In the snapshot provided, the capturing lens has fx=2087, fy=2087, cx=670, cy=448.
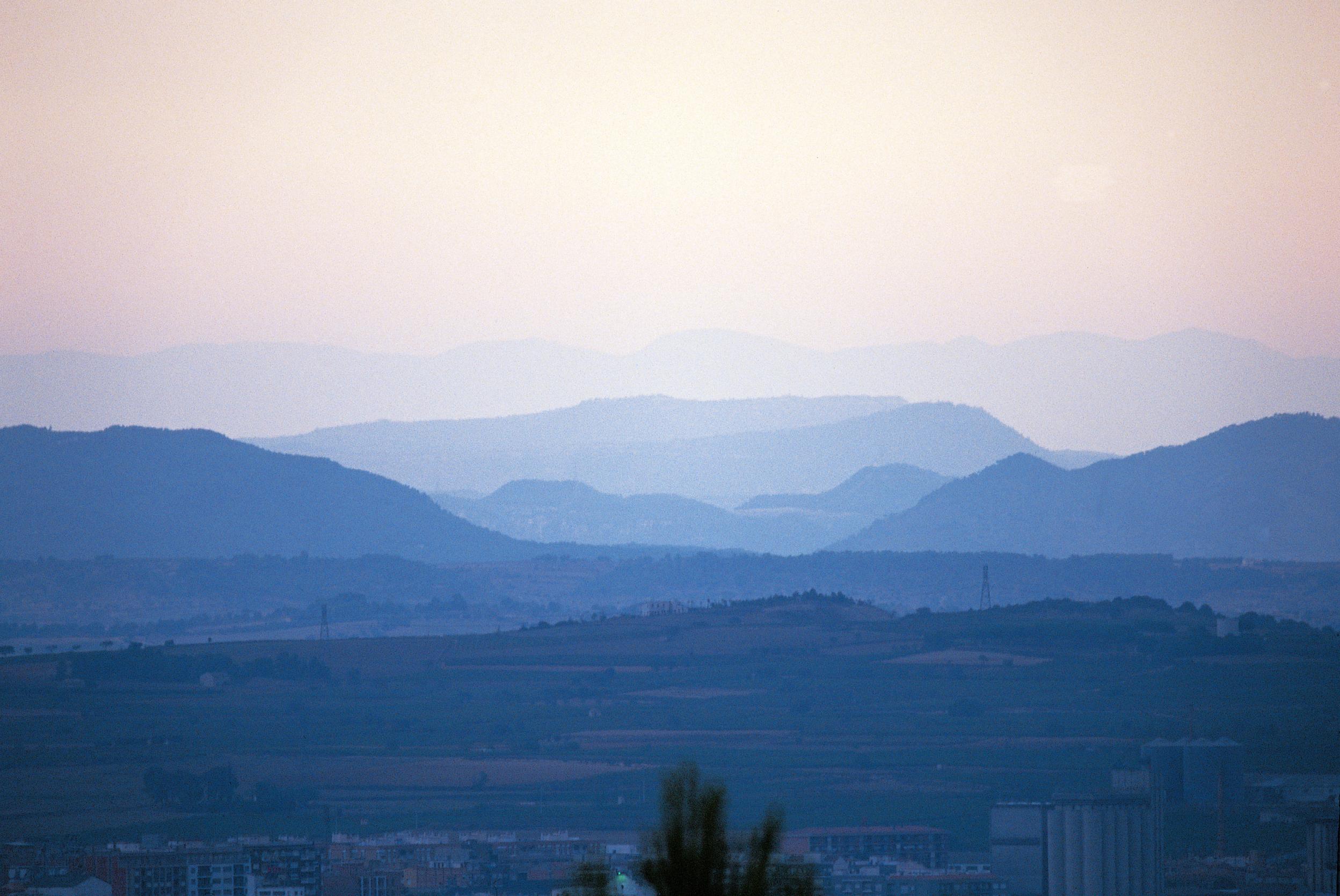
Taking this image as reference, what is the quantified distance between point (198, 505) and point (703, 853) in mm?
147717

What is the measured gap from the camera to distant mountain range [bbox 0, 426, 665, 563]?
148250mm

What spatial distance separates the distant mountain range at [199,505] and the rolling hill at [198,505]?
0.33 feet

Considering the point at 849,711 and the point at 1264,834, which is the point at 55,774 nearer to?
the point at 849,711

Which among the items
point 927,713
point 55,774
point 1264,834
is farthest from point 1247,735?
point 55,774

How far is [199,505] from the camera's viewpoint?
520 ft

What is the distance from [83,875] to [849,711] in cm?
4310

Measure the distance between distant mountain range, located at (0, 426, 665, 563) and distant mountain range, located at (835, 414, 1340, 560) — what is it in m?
35.1

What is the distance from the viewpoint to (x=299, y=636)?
11675 cm

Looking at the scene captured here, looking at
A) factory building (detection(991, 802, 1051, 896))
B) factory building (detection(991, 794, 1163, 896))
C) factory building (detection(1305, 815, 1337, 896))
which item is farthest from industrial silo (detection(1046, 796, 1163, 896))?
factory building (detection(1305, 815, 1337, 896))

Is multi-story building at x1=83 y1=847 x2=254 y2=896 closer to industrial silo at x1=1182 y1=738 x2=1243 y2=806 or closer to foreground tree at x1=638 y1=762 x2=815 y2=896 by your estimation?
industrial silo at x1=1182 y1=738 x2=1243 y2=806

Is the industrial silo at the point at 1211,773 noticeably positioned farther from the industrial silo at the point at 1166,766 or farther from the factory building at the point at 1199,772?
the industrial silo at the point at 1166,766

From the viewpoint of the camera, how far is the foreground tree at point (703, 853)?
15.1m

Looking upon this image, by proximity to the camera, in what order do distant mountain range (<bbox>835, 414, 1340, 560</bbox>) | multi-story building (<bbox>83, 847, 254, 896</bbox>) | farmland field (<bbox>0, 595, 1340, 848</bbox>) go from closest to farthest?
multi-story building (<bbox>83, 847, 254, 896</bbox>) < farmland field (<bbox>0, 595, 1340, 848</bbox>) < distant mountain range (<bbox>835, 414, 1340, 560</bbox>)

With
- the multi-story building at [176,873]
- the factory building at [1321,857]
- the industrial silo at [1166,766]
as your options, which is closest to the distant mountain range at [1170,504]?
the industrial silo at [1166,766]
